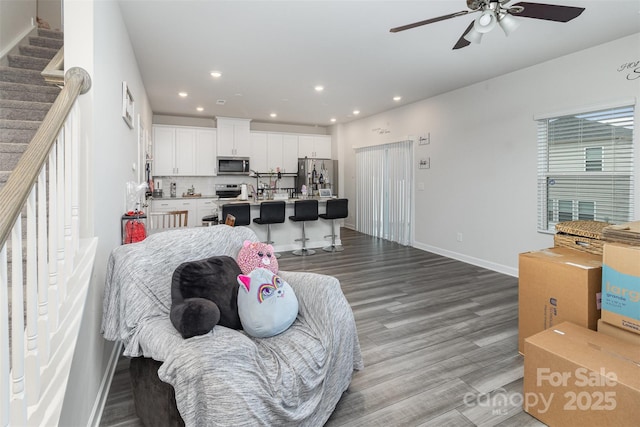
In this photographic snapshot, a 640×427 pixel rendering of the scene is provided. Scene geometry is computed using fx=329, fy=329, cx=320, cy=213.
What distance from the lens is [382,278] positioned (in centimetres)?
425

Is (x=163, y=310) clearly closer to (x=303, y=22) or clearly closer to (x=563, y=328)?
(x=563, y=328)

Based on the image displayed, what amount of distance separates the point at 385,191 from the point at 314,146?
2.49 meters

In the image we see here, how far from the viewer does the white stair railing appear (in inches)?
35.7

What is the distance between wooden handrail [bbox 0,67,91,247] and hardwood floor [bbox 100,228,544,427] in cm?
143

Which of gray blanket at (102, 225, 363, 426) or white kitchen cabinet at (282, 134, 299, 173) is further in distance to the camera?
white kitchen cabinet at (282, 134, 299, 173)

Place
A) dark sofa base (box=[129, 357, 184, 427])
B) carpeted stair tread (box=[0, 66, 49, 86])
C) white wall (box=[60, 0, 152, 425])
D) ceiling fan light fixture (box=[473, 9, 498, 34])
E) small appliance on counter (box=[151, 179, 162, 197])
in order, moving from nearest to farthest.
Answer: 1. dark sofa base (box=[129, 357, 184, 427])
2. white wall (box=[60, 0, 152, 425])
3. ceiling fan light fixture (box=[473, 9, 498, 34])
4. carpeted stair tread (box=[0, 66, 49, 86])
5. small appliance on counter (box=[151, 179, 162, 197])

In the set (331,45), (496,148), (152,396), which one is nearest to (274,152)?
(331,45)

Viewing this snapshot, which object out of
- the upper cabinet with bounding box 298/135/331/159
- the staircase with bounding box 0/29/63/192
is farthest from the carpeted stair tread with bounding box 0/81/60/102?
the upper cabinet with bounding box 298/135/331/159

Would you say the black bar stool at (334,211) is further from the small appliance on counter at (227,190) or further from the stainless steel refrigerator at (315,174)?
the small appliance on counter at (227,190)

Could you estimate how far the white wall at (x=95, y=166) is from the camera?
61.5 inches

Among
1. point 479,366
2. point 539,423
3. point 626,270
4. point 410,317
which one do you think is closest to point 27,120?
point 410,317

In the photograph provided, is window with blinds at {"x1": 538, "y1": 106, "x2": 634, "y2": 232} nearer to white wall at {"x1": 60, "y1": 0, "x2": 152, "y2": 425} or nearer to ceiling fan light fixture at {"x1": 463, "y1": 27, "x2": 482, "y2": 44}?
ceiling fan light fixture at {"x1": 463, "y1": 27, "x2": 482, "y2": 44}

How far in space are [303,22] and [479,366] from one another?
3142 mm

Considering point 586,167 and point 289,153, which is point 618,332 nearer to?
point 586,167
